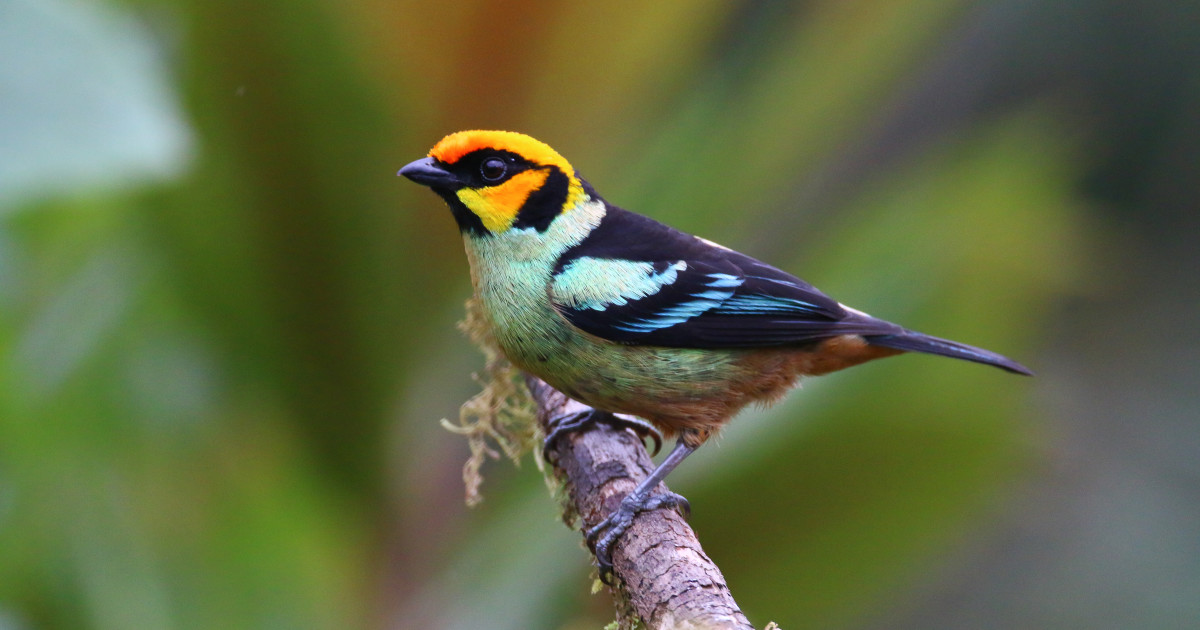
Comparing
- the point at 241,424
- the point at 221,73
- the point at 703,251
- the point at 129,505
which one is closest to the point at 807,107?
the point at 703,251

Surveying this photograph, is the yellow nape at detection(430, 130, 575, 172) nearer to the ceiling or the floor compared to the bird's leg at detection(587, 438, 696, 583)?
nearer to the ceiling

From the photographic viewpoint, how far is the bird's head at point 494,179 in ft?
10.1

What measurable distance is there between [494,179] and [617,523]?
1.14m

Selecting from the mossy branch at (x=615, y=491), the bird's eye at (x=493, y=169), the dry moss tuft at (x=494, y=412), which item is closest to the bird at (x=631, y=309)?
the bird's eye at (x=493, y=169)

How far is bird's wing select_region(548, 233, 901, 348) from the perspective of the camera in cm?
295

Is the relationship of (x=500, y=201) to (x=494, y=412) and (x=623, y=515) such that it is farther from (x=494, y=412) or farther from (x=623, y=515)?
(x=623, y=515)

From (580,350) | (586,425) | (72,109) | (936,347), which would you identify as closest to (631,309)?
(580,350)

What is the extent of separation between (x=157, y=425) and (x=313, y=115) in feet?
4.31

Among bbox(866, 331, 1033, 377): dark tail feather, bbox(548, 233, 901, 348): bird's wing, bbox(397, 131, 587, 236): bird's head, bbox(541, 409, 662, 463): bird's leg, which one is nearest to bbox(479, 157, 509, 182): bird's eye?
bbox(397, 131, 587, 236): bird's head

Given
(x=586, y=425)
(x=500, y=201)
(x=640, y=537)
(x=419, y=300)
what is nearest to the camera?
(x=640, y=537)

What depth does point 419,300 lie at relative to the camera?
171 inches

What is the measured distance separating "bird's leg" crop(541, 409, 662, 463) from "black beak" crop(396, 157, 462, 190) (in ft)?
2.80

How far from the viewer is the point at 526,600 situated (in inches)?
146

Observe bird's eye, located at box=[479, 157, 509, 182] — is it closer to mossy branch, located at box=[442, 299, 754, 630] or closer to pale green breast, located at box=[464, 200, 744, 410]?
pale green breast, located at box=[464, 200, 744, 410]
